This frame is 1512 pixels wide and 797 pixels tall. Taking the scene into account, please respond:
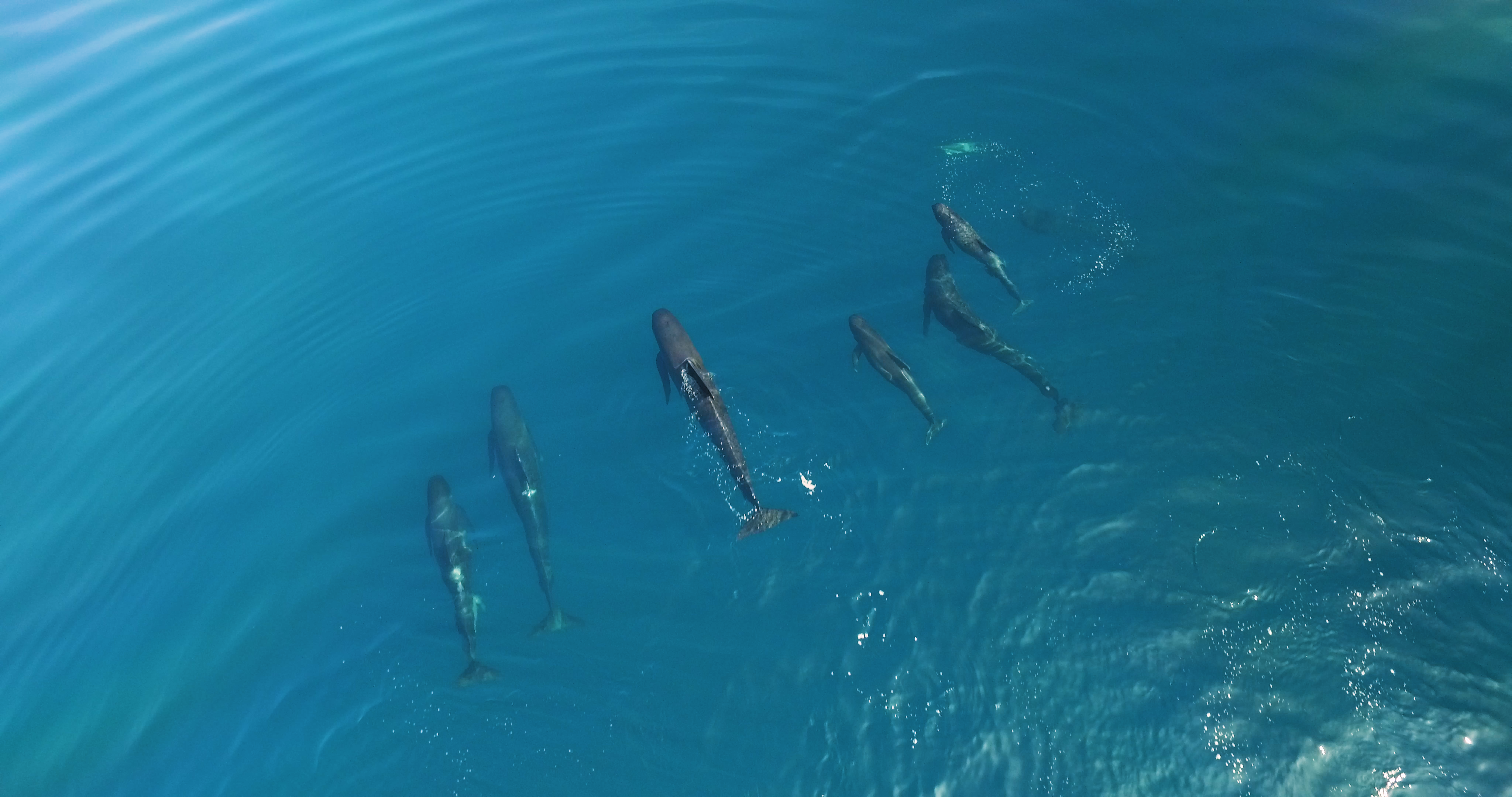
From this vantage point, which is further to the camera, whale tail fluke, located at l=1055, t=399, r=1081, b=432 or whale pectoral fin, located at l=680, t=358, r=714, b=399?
whale tail fluke, located at l=1055, t=399, r=1081, b=432

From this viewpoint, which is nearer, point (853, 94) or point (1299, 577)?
point (1299, 577)

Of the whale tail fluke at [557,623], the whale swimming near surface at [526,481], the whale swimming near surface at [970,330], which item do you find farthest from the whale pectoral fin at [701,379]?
the whale swimming near surface at [970,330]

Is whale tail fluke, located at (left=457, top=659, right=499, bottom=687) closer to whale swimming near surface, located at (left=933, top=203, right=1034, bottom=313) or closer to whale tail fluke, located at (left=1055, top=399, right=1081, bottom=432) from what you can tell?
whale tail fluke, located at (left=1055, top=399, right=1081, bottom=432)

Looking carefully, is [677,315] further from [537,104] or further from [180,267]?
[180,267]

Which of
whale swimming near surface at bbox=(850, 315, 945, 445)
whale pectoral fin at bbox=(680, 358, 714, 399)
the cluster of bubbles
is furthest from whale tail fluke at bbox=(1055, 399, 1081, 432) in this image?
whale pectoral fin at bbox=(680, 358, 714, 399)

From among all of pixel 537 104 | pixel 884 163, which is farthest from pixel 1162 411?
pixel 537 104

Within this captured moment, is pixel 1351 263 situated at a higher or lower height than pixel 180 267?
lower
